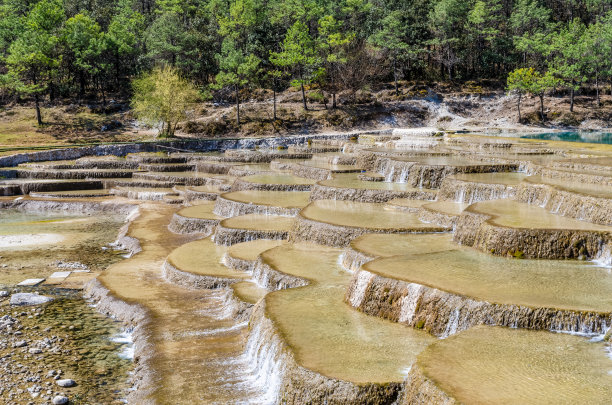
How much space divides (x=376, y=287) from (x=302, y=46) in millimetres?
49742

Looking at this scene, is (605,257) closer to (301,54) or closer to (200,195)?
(200,195)

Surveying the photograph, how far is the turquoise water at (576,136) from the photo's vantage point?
46.4 metres

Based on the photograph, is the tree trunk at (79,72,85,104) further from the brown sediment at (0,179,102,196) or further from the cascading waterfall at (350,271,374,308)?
the cascading waterfall at (350,271,374,308)

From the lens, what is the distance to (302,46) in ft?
193

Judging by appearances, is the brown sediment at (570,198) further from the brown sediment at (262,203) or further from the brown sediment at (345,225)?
the brown sediment at (262,203)

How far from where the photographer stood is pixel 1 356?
12.4 meters

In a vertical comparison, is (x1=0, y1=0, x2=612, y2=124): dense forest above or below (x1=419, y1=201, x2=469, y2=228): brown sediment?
above

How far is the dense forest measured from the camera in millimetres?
57906

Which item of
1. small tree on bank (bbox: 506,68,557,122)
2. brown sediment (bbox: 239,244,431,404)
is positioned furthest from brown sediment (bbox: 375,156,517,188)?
small tree on bank (bbox: 506,68,557,122)

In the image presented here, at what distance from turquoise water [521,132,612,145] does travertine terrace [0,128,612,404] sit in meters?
20.6

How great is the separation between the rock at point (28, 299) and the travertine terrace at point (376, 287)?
1244 mm

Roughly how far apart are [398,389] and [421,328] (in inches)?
99.4

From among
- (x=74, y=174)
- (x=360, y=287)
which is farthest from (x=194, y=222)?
(x=74, y=174)

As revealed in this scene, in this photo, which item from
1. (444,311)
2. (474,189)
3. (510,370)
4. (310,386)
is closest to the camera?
(510,370)
